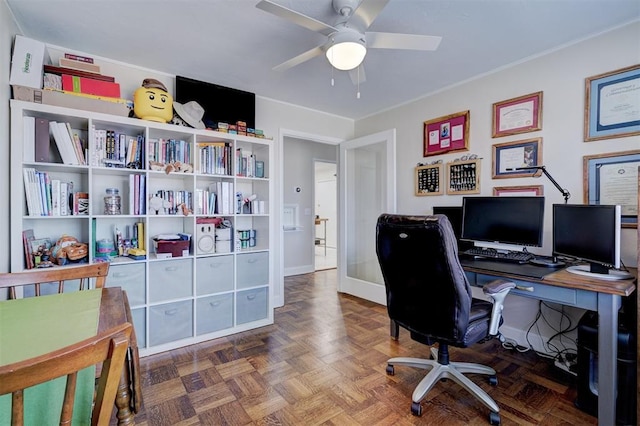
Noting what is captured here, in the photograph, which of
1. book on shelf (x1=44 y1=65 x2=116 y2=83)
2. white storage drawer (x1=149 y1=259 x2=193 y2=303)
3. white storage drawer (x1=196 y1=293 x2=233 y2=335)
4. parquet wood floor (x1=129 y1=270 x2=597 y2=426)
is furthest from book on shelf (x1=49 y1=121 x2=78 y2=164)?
parquet wood floor (x1=129 y1=270 x2=597 y2=426)

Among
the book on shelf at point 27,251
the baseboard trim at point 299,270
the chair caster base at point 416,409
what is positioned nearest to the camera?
the chair caster base at point 416,409

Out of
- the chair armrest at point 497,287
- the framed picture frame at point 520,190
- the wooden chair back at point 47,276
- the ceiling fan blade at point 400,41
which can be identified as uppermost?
the ceiling fan blade at point 400,41

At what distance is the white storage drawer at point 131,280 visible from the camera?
2.13 meters

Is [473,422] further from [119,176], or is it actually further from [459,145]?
[119,176]

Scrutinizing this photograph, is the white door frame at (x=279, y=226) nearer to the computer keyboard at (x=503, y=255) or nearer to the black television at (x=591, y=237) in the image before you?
the computer keyboard at (x=503, y=255)

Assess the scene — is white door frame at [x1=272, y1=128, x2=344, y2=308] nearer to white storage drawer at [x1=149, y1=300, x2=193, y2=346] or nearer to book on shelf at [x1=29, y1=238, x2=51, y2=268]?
white storage drawer at [x1=149, y1=300, x2=193, y2=346]

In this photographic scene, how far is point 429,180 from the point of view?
3117 millimetres

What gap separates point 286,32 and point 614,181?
2.45 metres

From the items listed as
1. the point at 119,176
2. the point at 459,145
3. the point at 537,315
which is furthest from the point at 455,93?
the point at 119,176

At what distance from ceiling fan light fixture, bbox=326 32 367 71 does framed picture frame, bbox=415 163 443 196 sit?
5.75ft

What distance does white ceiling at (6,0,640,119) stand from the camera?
1.76 m

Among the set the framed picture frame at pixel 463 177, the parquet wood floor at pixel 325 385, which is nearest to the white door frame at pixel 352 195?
the framed picture frame at pixel 463 177

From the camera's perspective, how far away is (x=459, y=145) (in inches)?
113

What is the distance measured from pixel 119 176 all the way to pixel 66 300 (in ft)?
5.08
